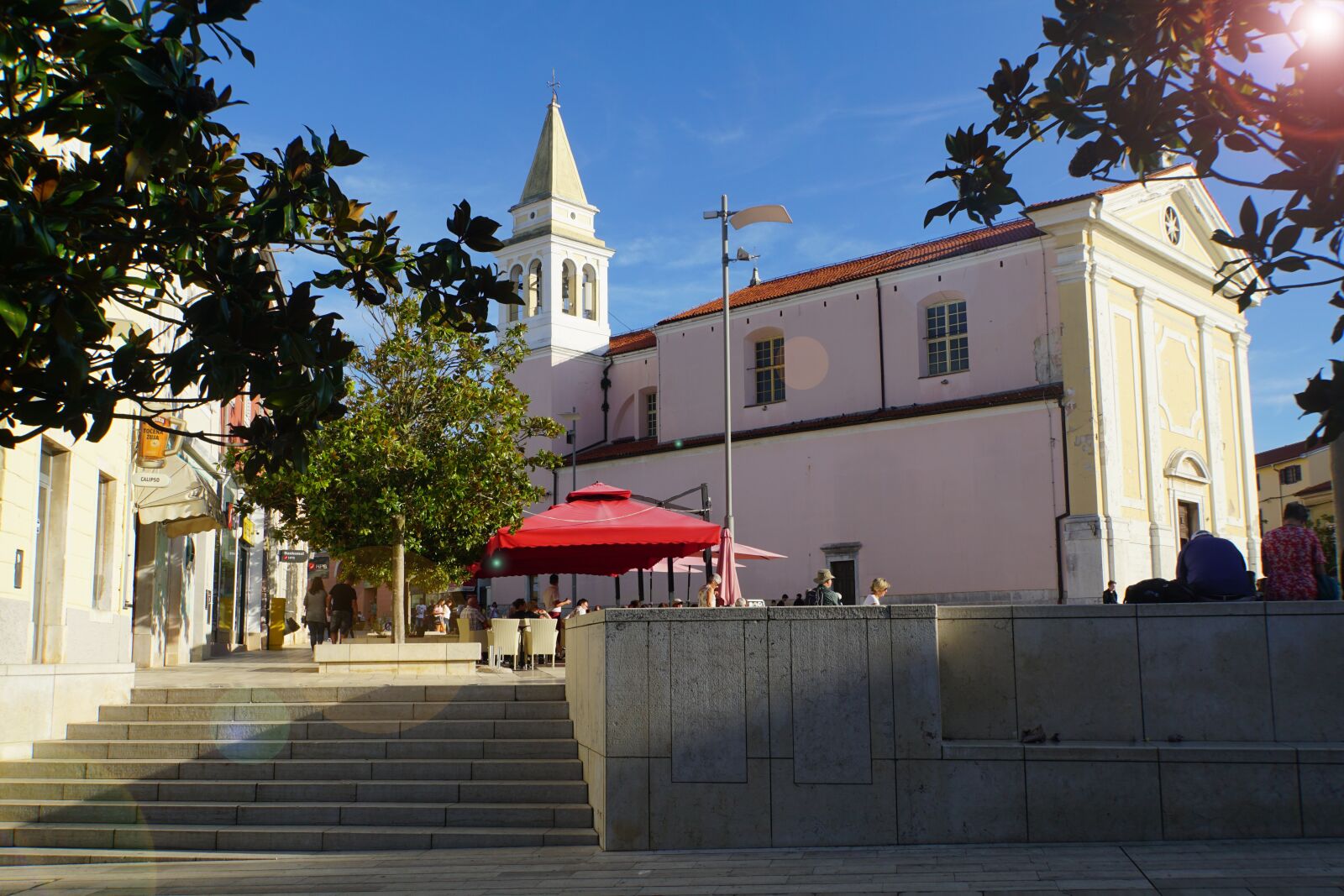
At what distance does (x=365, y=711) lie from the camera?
44.1 feet

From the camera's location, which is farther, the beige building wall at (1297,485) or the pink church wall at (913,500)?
the beige building wall at (1297,485)

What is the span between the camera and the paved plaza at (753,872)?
811 centimetres

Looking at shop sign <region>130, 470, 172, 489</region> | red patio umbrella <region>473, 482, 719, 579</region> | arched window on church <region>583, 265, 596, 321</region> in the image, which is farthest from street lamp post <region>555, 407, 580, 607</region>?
shop sign <region>130, 470, 172, 489</region>

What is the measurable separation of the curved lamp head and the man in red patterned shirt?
571 inches

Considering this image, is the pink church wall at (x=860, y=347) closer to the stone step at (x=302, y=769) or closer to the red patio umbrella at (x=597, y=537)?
the red patio umbrella at (x=597, y=537)

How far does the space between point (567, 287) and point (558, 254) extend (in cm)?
136

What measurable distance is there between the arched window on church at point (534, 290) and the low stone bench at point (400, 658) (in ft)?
107

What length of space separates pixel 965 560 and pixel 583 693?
22.1 m

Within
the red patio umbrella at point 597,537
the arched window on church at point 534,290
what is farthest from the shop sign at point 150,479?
Answer: the arched window on church at point 534,290

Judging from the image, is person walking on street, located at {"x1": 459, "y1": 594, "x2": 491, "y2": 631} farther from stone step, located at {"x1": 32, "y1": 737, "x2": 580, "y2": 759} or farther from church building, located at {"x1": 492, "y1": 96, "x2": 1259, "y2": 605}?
church building, located at {"x1": 492, "y1": 96, "x2": 1259, "y2": 605}

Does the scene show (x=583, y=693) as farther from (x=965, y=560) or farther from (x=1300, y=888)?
(x=965, y=560)

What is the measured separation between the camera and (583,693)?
473 inches

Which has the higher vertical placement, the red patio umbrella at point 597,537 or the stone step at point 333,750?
the red patio umbrella at point 597,537

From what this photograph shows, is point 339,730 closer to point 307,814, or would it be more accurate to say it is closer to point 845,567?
point 307,814
